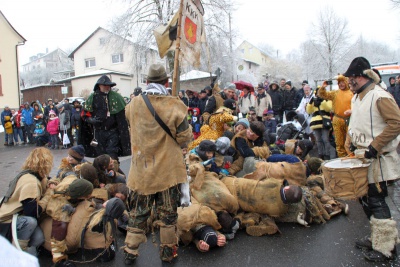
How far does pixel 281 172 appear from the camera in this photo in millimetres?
4719

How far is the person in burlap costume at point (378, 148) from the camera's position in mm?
3227

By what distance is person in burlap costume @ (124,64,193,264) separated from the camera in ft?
10.9

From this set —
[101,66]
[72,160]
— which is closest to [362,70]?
[72,160]

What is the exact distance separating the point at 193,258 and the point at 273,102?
8.32m

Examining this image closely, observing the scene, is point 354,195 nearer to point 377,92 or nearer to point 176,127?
point 377,92

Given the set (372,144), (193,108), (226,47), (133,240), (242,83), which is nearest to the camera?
(372,144)

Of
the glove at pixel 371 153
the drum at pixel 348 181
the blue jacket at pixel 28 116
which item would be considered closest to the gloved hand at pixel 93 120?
the drum at pixel 348 181

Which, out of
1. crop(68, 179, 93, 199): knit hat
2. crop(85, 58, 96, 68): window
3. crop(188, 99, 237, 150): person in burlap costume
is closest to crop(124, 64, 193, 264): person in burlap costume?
crop(68, 179, 93, 199): knit hat

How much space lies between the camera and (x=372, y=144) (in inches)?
127

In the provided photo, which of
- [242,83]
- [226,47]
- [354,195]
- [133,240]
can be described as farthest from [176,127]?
[226,47]

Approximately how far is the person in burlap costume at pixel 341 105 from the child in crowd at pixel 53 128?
10.3 metres

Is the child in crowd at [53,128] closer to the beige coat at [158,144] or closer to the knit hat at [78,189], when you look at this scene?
the knit hat at [78,189]

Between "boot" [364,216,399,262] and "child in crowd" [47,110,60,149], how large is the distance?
12.3 m

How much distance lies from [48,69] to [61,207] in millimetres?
80799
